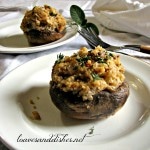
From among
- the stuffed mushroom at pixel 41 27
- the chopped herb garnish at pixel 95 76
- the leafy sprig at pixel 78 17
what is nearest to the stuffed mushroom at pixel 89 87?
the chopped herb garnish at pixel 95 76

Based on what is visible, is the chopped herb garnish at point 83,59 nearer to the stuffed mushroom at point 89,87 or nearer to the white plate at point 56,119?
the stuffed mushroom at point 89,87

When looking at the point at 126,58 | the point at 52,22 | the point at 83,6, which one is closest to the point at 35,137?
the point at 126,58

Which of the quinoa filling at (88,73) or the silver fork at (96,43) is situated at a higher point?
the quinoa filling at (88,73)

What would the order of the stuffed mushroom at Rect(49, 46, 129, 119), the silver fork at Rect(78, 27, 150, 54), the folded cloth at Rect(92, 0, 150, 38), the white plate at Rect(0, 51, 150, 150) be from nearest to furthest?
the white plate at Rect(0, 51, 150, 150) < the stuffed mushroom at Rect(49, 46, 129, 119) < the silver fork at Rect(78, 27, 150, 54) < the folded cloth at Rect(92, 0, 150, 38)

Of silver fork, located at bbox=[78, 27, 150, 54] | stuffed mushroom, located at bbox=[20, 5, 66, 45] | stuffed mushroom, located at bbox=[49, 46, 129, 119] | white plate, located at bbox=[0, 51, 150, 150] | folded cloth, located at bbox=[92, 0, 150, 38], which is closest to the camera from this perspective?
white plate, located at bbox=[0, 51, 150, 150]

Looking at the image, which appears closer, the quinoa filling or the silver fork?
the quinoa filling

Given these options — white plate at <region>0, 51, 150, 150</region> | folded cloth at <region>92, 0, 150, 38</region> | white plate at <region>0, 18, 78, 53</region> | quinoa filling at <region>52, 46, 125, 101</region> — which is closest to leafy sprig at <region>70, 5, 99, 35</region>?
white plate at <region>0, 18, 78, 53</region>

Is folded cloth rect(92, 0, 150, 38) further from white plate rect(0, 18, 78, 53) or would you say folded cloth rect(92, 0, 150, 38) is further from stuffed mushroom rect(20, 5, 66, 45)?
stuffed mushroom rect(20, 5, 66, 45)
